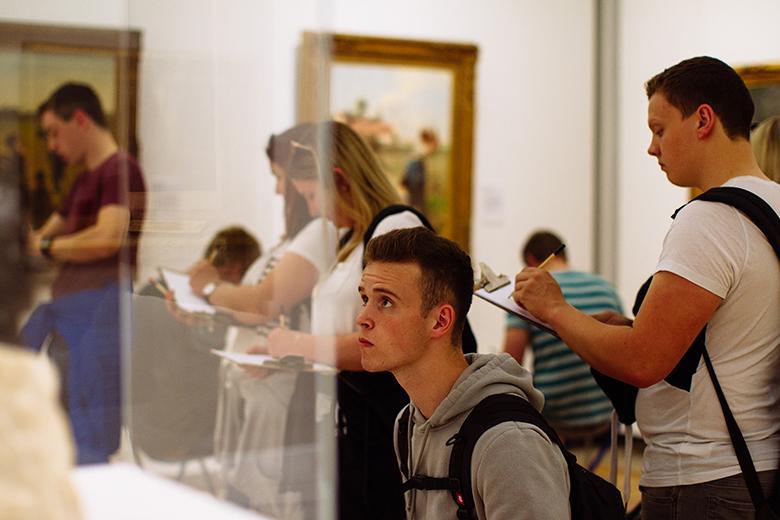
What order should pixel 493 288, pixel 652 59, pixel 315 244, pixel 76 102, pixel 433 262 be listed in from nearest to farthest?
pixel 76 102 → pixel 433 262 → pixel 493 288 → pixel 315 244 → pixel 652 59

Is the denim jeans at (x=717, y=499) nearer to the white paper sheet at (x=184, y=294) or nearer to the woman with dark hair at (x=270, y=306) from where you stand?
the woman with dark hair at (x=270, y=306)

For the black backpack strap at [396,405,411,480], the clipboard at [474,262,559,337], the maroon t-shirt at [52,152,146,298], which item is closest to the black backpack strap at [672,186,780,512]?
the clipboard at [474,262,559,337]

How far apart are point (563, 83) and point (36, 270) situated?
22.1 ft

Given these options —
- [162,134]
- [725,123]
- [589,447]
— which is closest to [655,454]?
[725,123]

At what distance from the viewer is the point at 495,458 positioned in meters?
2.12

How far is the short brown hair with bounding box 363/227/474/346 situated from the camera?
249cm

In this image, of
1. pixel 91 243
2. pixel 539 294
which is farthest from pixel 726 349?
pixel 91 243

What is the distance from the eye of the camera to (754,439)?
94.3 inches

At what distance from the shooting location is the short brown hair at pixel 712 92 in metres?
2.41

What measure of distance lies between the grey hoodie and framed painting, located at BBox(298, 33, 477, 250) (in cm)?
524

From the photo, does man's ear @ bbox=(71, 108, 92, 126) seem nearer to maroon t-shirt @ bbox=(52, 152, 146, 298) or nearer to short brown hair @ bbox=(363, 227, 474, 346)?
maroon t-shirt @ bbox=(52, 152, 146, 298)

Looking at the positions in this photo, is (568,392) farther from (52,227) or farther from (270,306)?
(52,227)

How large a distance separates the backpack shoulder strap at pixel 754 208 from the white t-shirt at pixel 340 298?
98 centimetres

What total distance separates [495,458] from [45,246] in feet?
3.47
